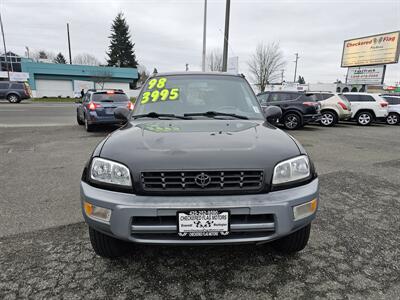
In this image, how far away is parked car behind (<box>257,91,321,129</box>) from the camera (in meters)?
11.5

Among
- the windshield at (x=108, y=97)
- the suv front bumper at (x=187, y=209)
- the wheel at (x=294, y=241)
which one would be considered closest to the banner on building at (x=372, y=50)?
the windshield at (x=108, y=97)

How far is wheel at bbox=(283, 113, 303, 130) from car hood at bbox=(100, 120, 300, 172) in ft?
31.6

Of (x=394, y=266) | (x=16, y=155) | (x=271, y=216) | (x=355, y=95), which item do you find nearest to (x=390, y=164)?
(x=394, y=266)

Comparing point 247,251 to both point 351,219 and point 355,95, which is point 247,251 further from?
point 355,95

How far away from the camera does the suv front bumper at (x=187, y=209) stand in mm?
1870

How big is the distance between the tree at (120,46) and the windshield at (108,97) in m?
47.9

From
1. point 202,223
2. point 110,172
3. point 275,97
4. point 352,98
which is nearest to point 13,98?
point 275,97

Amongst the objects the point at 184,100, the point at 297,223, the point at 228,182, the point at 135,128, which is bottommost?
the point at 297,223

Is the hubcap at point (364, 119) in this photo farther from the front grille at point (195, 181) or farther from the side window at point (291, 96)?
the front grille at point (195, 181)

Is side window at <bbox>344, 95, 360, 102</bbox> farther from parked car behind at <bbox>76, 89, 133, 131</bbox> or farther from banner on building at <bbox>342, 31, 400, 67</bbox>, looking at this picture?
banner on building at <bbox>342, 31, 400, 67</bbox>

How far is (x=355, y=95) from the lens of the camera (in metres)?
14.8

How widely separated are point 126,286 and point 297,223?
1352 mm

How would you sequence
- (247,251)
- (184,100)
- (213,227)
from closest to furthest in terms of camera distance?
1. (213,227)
2. (247,251)
3. (184,100)

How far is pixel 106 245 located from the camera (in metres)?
2.29
